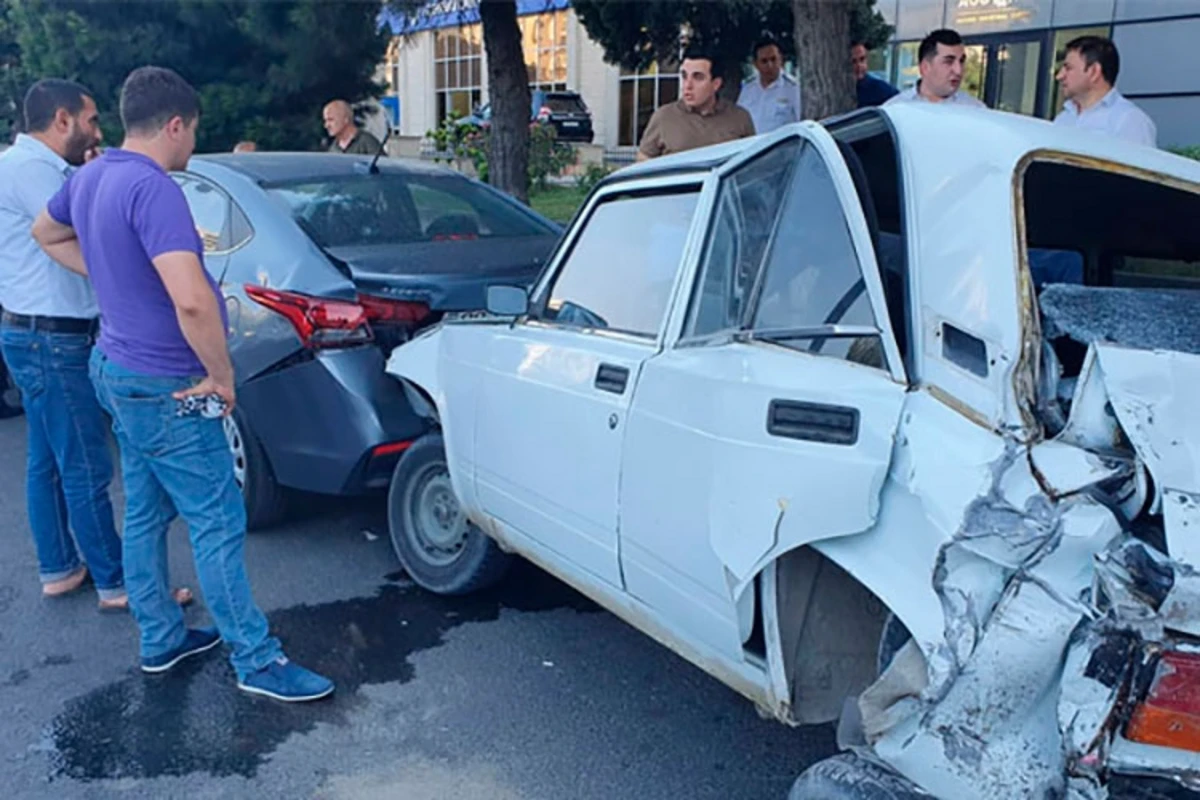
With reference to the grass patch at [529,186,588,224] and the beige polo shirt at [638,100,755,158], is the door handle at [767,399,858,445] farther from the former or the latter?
the grass patch at [529,186,588,224]

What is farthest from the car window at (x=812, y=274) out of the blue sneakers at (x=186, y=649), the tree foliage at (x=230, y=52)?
the tree foliage at (x=230, y=52)

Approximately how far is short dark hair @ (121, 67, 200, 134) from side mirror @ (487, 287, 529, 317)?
115cm

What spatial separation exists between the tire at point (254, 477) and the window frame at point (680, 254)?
1.66 m

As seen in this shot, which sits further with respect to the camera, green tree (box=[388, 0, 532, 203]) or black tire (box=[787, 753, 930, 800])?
green tree (box=[388, 0, 532, 203])

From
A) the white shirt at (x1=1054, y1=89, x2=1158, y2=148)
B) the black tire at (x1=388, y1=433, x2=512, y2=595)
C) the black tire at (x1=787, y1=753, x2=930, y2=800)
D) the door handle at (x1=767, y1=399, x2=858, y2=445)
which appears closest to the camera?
the black tire at (x1=787, y1=753, x2=930, y2=800)

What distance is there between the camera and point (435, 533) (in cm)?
453

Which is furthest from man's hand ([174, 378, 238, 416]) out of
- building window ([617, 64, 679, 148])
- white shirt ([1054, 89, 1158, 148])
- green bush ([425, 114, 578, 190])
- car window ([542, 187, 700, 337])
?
building window ([617, 64, 679, 148])

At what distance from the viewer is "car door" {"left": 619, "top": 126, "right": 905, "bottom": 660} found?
7.88 ft

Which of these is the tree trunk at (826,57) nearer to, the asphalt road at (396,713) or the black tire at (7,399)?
the asphalt road at (396,713)

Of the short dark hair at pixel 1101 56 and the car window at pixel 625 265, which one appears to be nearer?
the car window at pixel 625 265

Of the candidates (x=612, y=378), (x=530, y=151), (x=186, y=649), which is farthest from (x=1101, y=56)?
(x=530, y=151)

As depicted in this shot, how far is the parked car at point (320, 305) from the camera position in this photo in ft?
14.9

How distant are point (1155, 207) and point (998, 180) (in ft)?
3.47

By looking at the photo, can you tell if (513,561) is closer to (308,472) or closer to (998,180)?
(308,472)
